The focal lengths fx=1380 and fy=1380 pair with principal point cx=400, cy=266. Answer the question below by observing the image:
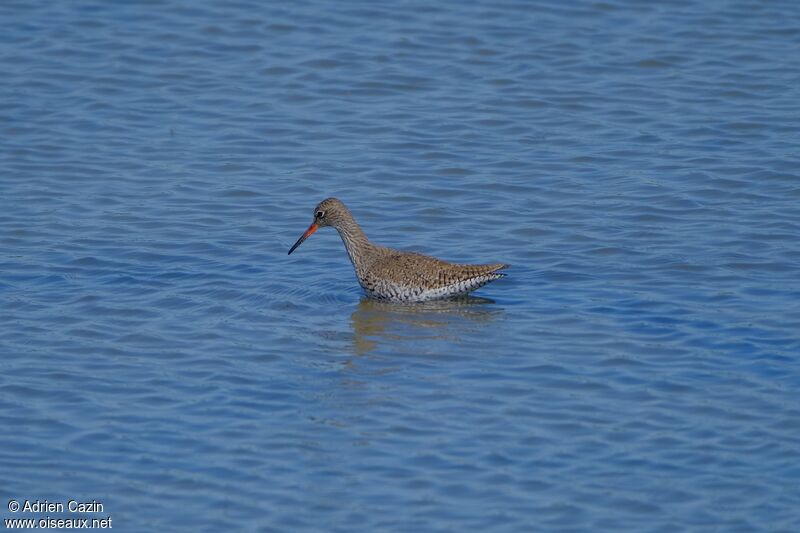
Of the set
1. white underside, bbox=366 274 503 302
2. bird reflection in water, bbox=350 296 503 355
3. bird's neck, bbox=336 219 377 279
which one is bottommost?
bird reflection in water, bbox=350 296 503 355

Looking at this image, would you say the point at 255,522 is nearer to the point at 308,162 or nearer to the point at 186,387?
the point at 186,387

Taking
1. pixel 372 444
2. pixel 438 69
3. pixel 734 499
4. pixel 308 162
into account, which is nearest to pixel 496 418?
pixel 372 444

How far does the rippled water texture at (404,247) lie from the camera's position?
8.23 metres

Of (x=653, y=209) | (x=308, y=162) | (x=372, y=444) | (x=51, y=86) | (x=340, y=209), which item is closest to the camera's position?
(x=372, y=444)

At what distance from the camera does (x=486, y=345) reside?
10383 millimetres

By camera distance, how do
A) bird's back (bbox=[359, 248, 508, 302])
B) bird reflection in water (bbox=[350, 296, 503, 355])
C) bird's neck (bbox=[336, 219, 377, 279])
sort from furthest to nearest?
bird's neck (bbox=[336, 219, 377, 279])
bird's back (bbox=[359, 248, 508, 302])
bird reflection in water (bbox=[350, 296, 503, 355])

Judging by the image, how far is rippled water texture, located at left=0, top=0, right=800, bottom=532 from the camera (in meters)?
8.23

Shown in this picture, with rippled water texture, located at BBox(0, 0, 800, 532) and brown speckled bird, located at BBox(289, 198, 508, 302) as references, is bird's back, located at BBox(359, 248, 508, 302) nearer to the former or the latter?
brown speckled bird, located at BBox(289, 198, 508, 302)

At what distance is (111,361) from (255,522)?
2.79m

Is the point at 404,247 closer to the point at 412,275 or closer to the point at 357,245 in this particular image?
the point at 357,245

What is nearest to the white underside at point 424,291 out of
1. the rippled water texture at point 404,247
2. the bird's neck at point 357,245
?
the rippled water texture at point 404,247

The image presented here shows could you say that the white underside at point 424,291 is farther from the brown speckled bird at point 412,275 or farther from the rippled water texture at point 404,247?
the rippled water texture at point 404,247

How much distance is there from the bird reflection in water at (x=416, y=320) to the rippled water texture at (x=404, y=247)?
0.04m

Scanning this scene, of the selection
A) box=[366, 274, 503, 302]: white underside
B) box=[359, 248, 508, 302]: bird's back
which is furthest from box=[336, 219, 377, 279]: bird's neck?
box=[366, 274, 503, 302]: white underside
